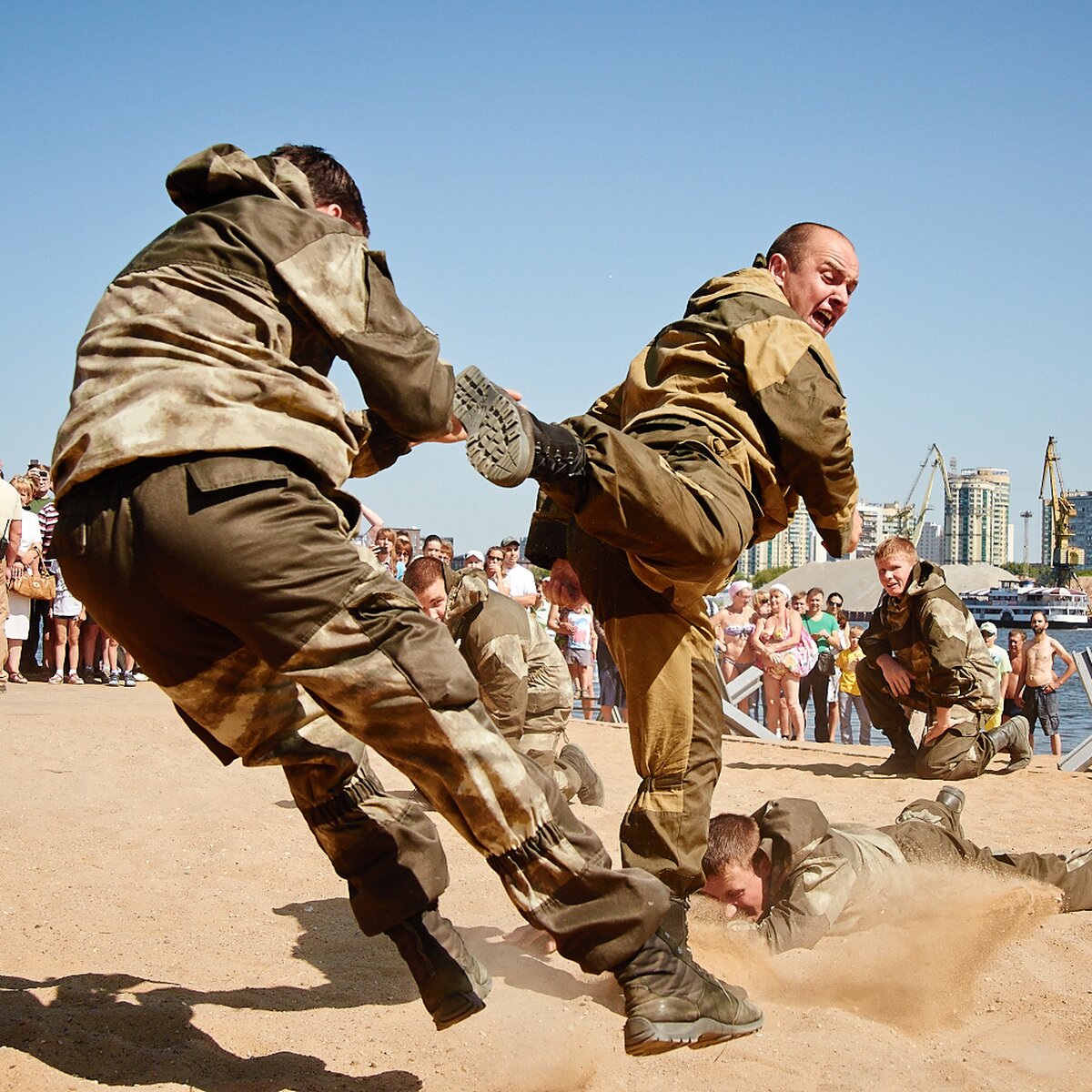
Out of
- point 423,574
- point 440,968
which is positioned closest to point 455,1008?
point 440,968

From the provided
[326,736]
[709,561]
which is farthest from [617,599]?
[326,736]

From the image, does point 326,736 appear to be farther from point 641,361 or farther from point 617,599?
point 641,361

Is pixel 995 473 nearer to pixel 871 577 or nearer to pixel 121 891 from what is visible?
pixel 871 577

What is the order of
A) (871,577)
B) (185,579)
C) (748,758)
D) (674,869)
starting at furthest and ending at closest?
(871,577) < (748,758) < (674,869) < (185,579)

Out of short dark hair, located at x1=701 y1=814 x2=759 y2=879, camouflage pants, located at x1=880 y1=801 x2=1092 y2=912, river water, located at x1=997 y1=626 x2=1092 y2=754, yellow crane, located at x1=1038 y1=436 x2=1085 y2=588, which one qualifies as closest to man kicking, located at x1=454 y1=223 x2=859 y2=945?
short dark hair, located at x1=701 y1=814 x2=759 y2=879

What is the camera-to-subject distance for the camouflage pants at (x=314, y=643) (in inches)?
99.2

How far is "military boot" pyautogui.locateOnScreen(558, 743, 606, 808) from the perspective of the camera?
674 cm

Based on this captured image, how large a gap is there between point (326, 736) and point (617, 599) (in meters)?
1.11

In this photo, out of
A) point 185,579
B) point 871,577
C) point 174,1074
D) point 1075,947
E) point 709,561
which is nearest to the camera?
point 185,579

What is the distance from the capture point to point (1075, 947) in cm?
438

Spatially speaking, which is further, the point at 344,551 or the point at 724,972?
the point at 724,972

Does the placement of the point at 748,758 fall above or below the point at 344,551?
A: below

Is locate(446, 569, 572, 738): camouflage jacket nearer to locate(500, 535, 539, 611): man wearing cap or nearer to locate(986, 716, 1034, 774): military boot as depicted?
locate(986, 716, 1034, 774): military boot

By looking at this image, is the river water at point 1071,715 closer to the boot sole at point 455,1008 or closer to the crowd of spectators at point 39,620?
the crowd of spectators at point 39,620
